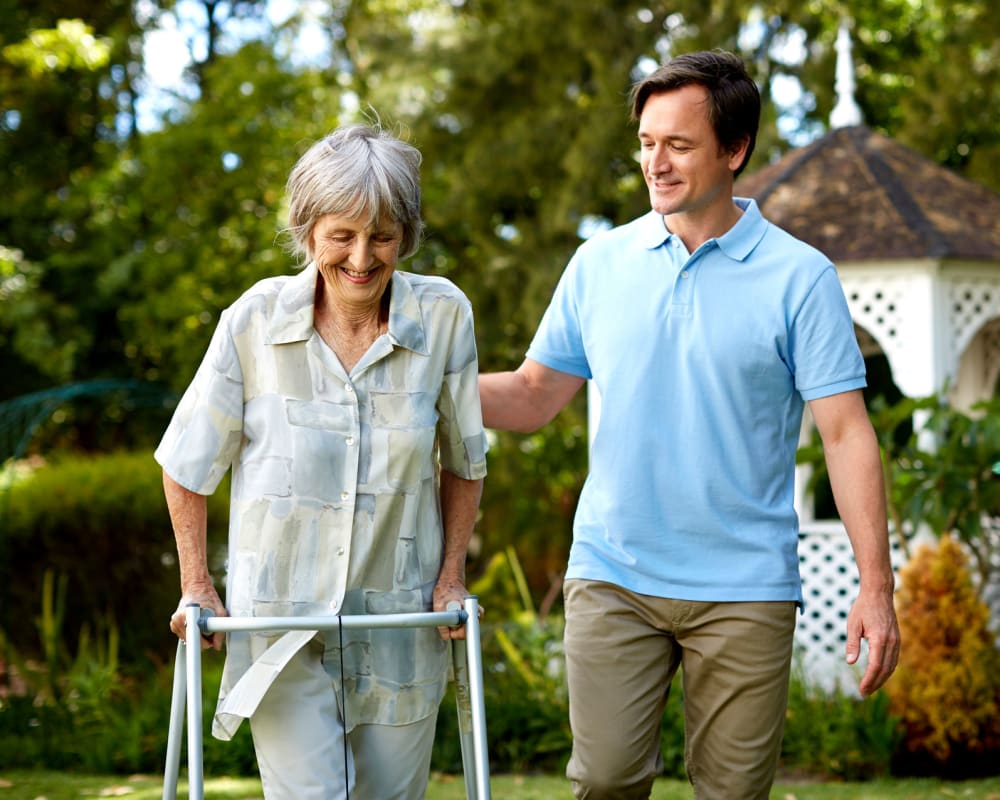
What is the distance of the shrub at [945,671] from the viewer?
21.6 ft

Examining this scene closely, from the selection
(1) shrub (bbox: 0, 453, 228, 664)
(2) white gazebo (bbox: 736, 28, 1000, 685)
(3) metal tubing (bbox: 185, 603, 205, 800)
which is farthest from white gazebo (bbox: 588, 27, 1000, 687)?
(3) metal tubing (bbox: 185, 603, 205, 800)

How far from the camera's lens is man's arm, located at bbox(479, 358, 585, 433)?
12.1 feet

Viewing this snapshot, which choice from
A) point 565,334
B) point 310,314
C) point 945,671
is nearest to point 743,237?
point 565,334

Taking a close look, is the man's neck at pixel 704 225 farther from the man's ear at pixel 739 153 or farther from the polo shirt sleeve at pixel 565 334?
the polo shirt sleeve at pixel 565 334

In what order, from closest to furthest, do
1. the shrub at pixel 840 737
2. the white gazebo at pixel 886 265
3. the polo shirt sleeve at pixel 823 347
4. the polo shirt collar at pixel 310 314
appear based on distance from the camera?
1. the polo shirt collar at pixel 310 314
2. the polo shirt sleeve at pixel 823 347
3. the shrub at pixel 840 737
4. the white gazebo at pixel 886 265

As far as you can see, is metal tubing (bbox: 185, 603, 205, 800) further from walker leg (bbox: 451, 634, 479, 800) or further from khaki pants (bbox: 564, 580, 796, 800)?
khaki pants (bbox: 564, 580, 796, 800)

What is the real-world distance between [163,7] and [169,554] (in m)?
13.2

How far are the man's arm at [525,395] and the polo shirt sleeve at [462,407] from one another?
1.87 ft

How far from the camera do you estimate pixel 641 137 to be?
3320 millimetres

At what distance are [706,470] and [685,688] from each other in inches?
21.4

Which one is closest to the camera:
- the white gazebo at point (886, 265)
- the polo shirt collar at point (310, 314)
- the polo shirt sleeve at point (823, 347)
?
the polo shirt collar at point (310, 314)

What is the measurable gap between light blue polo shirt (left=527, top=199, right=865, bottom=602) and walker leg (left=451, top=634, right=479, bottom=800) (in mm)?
403

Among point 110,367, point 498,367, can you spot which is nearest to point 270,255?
point 498,367

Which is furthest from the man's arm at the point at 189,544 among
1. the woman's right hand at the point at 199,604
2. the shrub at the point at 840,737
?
the shrub at the point at 840,737
